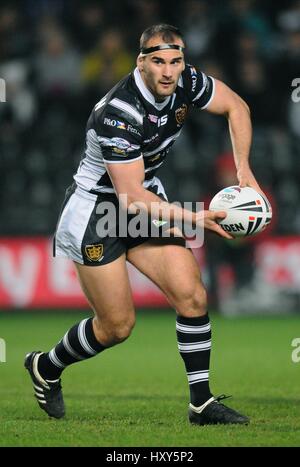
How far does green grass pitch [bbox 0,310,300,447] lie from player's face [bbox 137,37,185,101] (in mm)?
1933

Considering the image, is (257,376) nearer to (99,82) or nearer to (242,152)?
(242,152)

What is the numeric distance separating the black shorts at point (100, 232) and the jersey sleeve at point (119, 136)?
0.45 m

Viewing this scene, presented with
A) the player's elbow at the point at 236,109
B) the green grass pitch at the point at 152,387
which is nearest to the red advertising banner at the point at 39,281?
the green grass pitch at the point at 152,387

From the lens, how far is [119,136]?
615 cm

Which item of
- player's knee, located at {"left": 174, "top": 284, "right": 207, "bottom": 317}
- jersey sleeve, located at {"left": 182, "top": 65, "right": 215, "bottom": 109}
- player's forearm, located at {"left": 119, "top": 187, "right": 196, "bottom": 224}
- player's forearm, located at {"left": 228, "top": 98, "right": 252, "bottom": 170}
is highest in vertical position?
jersey sleeve, located at {"left": 182, "top": 65, "right": 215, "bottom": 109}

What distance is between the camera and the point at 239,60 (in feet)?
45.0

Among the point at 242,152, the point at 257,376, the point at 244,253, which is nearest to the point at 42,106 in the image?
the point at 244,253

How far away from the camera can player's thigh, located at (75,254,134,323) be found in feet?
21.2

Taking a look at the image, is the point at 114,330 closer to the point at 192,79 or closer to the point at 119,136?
the point at 119,136

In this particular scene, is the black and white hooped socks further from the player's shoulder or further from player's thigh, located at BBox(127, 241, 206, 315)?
the player's shoulder

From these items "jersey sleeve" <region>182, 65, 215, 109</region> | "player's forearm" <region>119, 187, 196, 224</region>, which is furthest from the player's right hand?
"jersey sleeve" <region>182, 65, 215, 109</region>

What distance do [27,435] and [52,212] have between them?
770cm

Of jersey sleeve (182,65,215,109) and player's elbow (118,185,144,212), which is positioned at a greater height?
jersey sleeve (182,65,215,109)

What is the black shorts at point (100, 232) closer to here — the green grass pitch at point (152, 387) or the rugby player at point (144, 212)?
the rugby player at point (144, 212)
